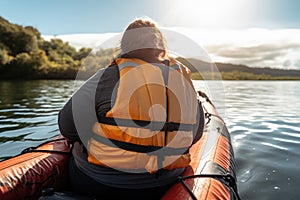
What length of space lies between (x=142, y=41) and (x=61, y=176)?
1.31 metres

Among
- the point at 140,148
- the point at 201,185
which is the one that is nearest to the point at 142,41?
the point at 140,148

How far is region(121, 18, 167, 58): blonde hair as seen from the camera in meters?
1.62

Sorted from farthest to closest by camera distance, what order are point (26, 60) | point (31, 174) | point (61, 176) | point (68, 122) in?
point (26, 60), point (61, 176), point (31, 174), point (68, 122)

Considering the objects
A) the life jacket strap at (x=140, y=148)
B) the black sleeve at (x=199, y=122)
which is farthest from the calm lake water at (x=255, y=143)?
the life jacket strap at (x=140, y=148)

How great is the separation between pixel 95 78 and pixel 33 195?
1.01 metres

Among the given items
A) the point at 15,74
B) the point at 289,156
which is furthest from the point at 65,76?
the point at 289,156

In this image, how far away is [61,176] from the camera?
2.15 m

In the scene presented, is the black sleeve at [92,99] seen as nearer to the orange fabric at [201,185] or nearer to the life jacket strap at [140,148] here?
the life jacket strap at [140,148]

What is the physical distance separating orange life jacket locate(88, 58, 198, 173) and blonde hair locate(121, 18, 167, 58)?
0.26ft

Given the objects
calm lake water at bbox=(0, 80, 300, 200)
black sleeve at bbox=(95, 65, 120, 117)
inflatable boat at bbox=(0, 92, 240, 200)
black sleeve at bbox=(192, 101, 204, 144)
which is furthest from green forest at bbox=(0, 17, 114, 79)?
black sleeve at bbox=(95, 65, 120, 117)

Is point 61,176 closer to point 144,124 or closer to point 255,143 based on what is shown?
point 144,124

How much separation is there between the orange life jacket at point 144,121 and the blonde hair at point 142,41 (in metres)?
0.08

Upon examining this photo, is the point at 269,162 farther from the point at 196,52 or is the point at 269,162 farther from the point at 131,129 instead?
the point at 131,129

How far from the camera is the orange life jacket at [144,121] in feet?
5.00
